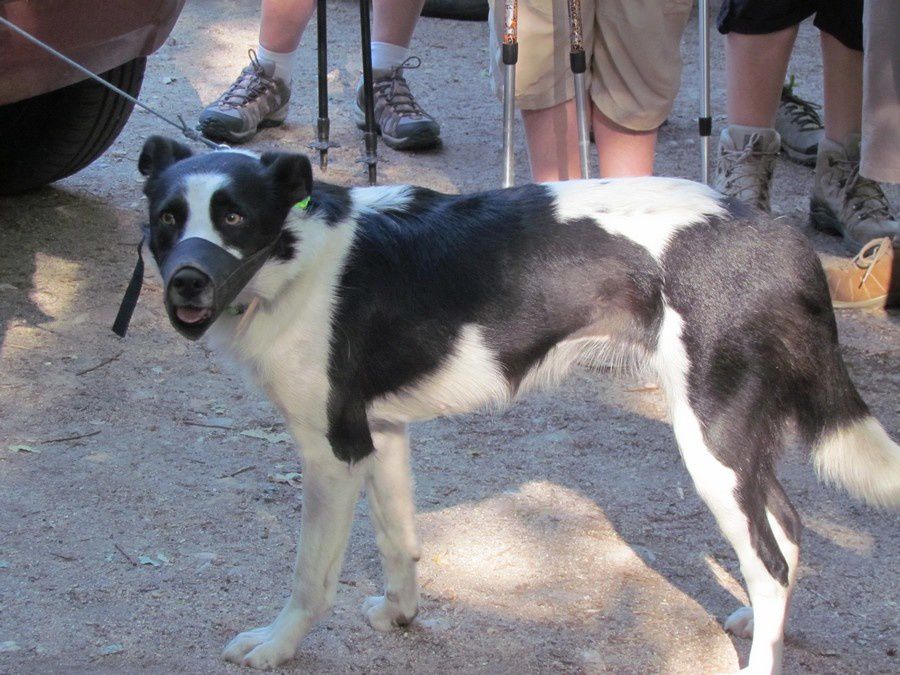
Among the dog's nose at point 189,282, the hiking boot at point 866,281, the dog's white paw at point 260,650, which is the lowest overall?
the dog's white paw at point 260,650

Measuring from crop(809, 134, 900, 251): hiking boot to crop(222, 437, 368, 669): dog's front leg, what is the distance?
336cm

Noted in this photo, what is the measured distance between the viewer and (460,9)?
9.04 metres

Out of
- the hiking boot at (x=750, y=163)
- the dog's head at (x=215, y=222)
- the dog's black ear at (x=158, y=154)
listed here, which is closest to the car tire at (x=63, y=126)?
the dog's black ear at (x=158, y=154)

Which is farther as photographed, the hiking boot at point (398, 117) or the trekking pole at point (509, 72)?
the hiking boot at point (398, 117)

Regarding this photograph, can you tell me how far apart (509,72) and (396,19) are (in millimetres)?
2371

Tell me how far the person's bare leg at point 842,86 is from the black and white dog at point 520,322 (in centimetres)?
287

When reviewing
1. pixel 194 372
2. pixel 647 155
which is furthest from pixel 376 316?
pixel 647 155

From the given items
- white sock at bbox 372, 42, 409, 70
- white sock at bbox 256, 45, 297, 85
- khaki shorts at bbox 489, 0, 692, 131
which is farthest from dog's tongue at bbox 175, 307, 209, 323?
white sock at bbox 372, 42, 409, 70

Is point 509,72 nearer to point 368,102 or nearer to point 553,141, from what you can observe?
point 553,141

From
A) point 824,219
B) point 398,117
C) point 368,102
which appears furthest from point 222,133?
point 824,219

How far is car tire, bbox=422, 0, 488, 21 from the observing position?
9.02 metres

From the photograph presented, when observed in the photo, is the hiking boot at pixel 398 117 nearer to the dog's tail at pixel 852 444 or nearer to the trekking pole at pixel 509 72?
the trekking pole at pixel 509 72

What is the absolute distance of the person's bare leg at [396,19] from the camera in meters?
6.31

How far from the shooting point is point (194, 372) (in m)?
4.32
